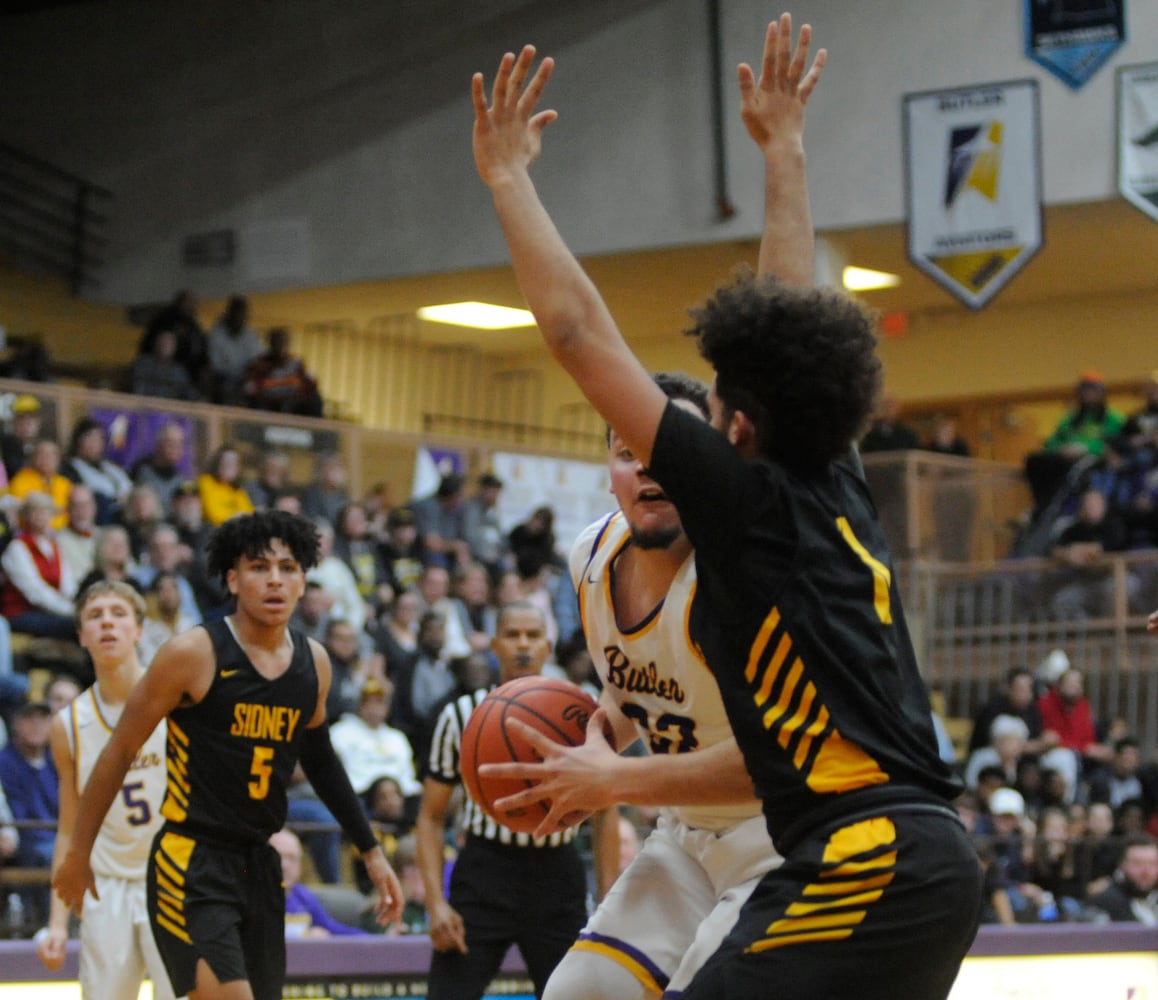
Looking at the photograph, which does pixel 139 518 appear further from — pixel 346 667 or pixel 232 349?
pixel 232 349

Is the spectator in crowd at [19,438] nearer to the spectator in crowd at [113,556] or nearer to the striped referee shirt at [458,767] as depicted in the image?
the spectator in crowd at [113,556]

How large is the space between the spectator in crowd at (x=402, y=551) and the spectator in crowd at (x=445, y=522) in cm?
14

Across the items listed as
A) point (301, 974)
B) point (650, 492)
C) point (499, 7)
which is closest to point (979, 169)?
point (499, 7)

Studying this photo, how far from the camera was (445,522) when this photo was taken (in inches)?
632

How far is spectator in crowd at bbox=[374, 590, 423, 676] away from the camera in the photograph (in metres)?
13.5

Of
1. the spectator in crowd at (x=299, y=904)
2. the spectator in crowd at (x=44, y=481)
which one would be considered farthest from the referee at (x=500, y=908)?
the spectator in crowd at (x=44, y=481)

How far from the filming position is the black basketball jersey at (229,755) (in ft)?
19.1

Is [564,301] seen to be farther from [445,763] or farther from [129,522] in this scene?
[129,522]

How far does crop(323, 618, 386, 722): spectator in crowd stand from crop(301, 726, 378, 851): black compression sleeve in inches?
226

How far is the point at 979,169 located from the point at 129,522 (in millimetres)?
7555

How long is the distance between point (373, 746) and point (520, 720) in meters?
7.42

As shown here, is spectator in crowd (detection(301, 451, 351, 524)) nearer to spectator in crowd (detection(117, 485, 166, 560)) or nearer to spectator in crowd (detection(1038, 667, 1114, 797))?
spectator in crowd (detection(117, 485, 166, 560))

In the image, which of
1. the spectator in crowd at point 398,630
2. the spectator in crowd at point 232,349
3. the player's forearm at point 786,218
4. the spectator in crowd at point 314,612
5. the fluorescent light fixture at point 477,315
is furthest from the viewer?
the fluorescent light fixture at point 477,315

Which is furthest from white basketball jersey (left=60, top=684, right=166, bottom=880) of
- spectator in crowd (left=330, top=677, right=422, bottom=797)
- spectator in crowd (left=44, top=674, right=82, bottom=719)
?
spectator in crowd (left=330, top=677, right=422, bottom=797)
